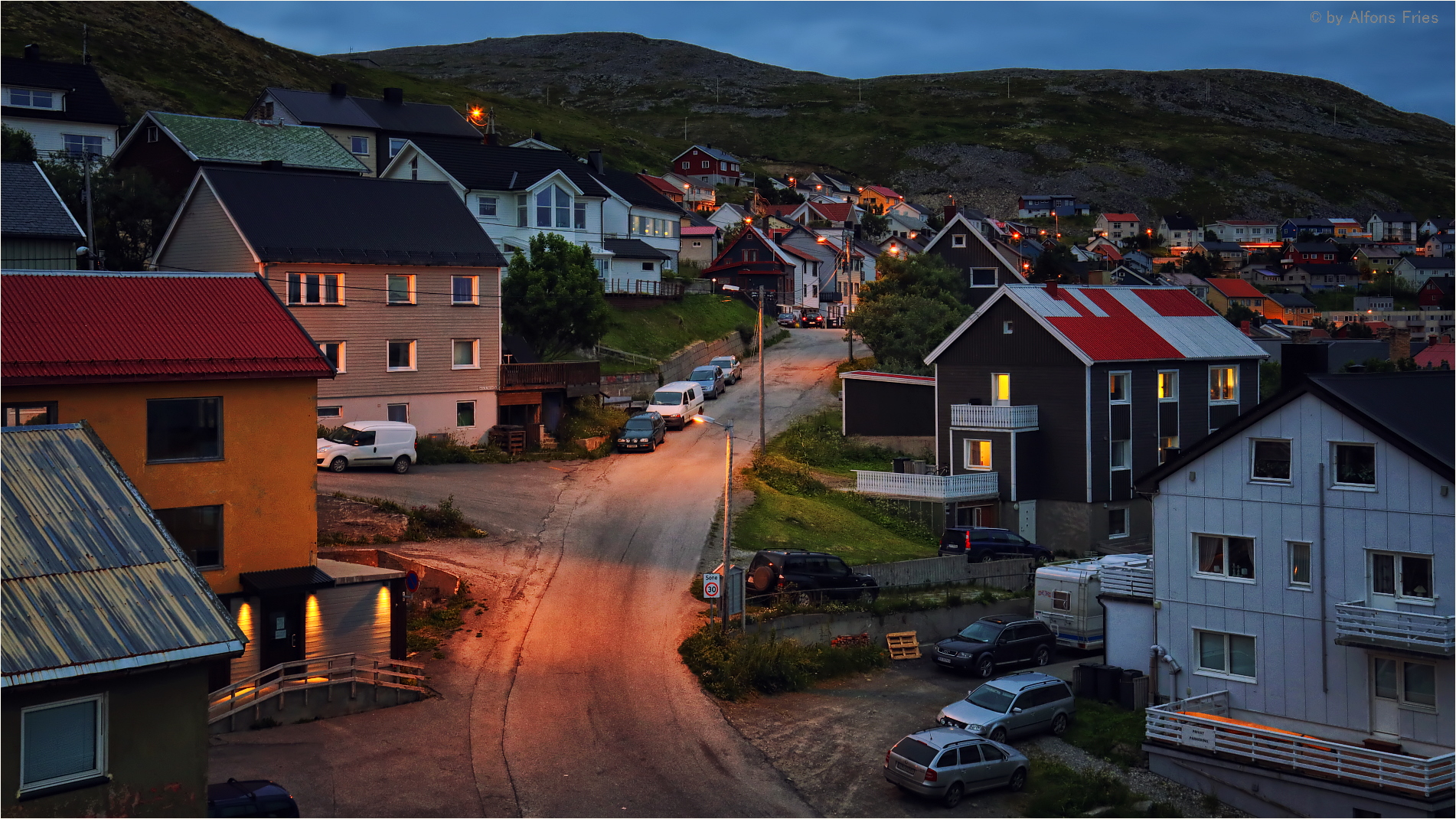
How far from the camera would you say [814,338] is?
293 ft

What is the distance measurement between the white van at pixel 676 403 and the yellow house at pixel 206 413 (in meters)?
28.0

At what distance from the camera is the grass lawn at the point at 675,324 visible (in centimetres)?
6962

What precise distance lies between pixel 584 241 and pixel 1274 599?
2155 inches

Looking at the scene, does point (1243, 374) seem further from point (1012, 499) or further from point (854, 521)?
point (854, 521)

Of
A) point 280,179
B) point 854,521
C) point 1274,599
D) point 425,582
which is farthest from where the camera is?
point 280,179

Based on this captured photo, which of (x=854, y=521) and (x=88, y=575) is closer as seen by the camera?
(x=88, y=575)

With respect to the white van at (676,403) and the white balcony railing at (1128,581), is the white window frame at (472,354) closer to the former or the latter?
the white van at (676,403)

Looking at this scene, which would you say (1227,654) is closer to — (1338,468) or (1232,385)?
(1338,468)

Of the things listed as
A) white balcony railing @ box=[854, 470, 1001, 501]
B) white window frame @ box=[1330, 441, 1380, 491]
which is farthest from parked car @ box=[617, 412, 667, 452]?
white window frame @ box=[1330, 441, 1380, 491]

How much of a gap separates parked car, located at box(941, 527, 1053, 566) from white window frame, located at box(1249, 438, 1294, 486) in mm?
14392

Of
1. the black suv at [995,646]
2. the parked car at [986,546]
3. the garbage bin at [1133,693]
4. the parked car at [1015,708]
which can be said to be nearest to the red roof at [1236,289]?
the parked car at [986,546]

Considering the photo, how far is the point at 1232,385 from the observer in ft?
168

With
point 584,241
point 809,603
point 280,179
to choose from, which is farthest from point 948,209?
point 809,603

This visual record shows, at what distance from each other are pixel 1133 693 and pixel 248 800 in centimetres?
2046
